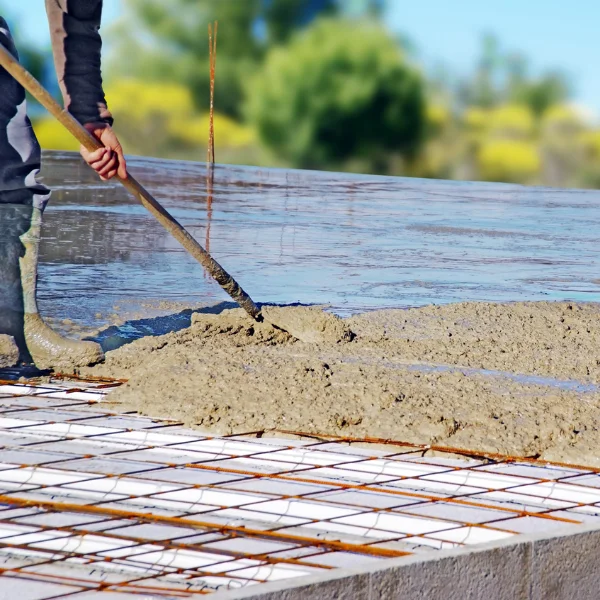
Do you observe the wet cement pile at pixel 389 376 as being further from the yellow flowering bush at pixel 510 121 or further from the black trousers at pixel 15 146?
the yellow flowering bush at pixel 510 121

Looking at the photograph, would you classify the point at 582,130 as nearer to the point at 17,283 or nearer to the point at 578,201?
the point at 578,201

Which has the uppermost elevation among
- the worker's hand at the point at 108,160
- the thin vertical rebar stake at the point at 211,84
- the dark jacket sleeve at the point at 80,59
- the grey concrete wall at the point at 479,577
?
the thin vertical rebar stake at the point at 211,84

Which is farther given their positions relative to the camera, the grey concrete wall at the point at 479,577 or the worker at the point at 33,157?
the worker at the point at 33,157

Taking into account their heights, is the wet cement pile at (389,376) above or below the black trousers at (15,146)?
below

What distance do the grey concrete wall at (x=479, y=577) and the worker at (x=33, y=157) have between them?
1.94 metres

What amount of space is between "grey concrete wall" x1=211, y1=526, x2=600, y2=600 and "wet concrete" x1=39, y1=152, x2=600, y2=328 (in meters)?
2.62

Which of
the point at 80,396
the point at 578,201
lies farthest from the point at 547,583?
the point at 578,201

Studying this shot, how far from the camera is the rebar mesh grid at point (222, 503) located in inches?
81.0

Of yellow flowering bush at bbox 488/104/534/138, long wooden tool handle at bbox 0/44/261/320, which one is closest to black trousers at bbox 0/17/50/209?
long wooden tool handle at bbox 0/44/261/320

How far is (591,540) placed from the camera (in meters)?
2.12

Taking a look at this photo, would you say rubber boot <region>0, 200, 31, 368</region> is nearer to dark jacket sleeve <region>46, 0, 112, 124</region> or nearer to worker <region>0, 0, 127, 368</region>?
worker <region>0, 0, 127, 368</region>

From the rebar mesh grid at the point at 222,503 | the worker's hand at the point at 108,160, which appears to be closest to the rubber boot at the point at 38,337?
the worker's hand at the point at 108,160

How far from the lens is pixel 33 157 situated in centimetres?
376

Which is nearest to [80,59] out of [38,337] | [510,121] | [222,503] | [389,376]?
[38,337]
